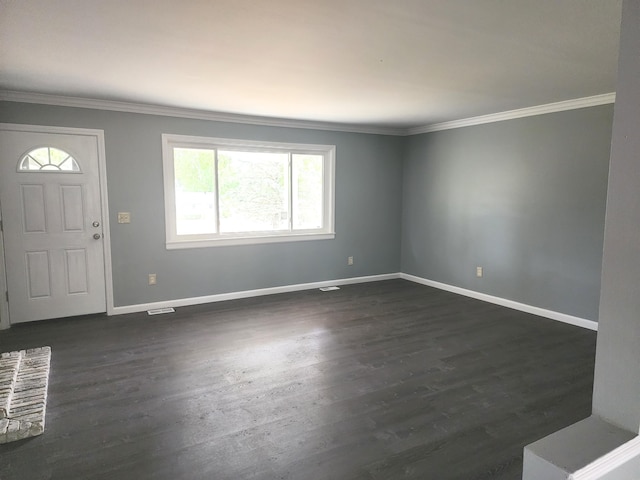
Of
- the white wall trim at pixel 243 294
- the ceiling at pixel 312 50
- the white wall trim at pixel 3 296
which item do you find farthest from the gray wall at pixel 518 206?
the white wall trim at pixel 3 296

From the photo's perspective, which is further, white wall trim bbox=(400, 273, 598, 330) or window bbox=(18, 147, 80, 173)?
white wall trim bbox=(400, 273, 598, 330)

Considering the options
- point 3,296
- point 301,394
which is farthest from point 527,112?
point 3,296

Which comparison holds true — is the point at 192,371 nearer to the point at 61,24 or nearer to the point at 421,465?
the point at 421,465

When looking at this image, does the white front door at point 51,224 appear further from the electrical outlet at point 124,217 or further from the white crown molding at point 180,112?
the white crown molding at point 180,112

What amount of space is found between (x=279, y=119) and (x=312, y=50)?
9.02 ft

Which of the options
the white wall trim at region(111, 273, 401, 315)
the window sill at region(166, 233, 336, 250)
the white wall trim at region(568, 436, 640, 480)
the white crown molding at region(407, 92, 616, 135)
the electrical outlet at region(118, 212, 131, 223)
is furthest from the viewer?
the window sill at region(166, 233, 336, 250)

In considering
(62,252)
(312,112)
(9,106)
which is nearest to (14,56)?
(9,106)

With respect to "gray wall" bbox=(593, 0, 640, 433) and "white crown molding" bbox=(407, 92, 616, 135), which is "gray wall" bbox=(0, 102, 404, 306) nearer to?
"white crown molding" bbox=(407, 92, 616, 135)

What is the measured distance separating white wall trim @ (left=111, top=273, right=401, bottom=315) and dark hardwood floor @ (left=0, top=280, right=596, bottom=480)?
0.57ft

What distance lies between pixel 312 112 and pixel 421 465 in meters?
4.02

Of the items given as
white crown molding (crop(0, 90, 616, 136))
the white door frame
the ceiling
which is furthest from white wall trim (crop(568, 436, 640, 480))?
the white door frame

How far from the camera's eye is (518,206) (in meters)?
4.85

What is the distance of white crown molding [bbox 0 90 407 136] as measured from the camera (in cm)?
404

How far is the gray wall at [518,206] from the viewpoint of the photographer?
13.7ft
